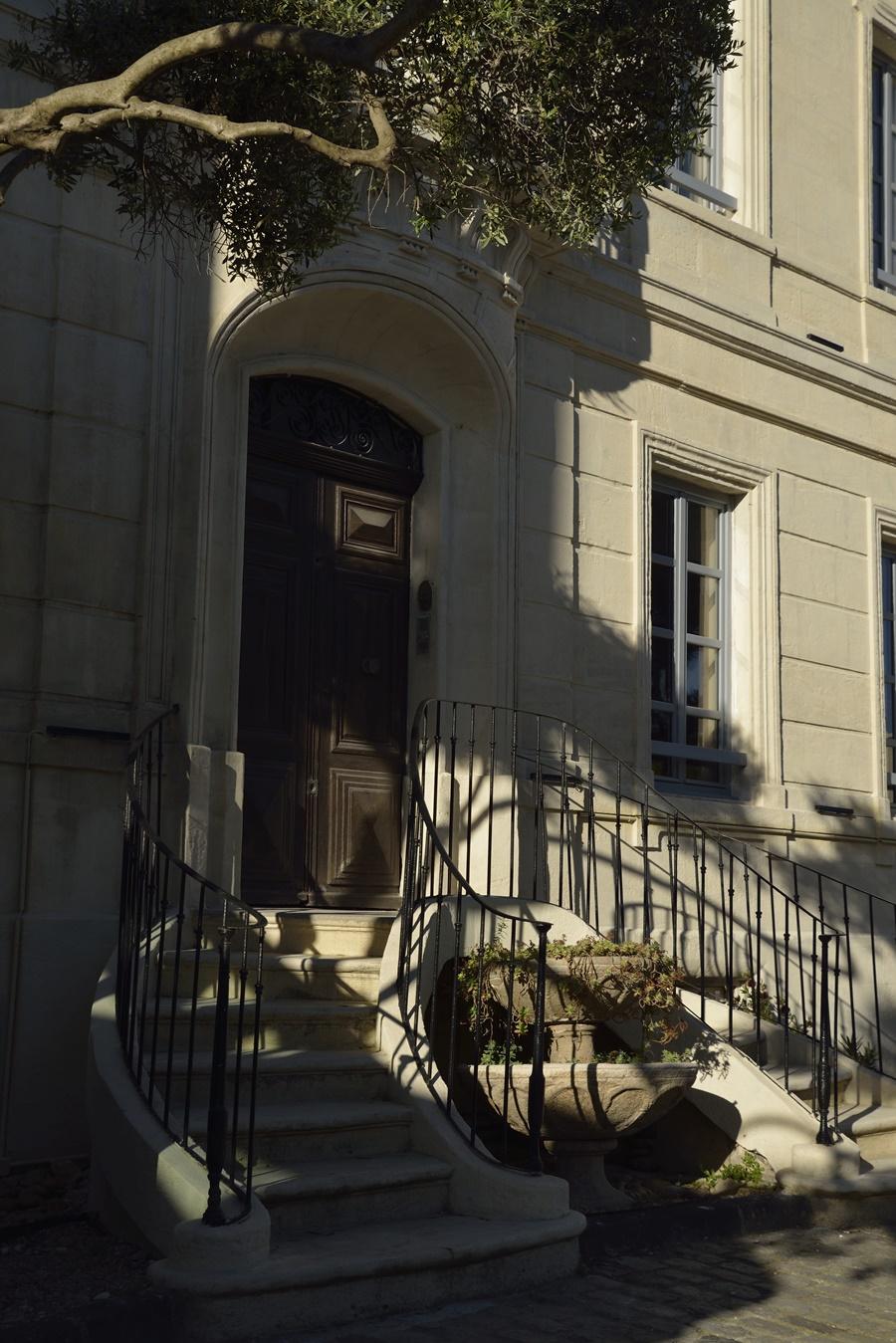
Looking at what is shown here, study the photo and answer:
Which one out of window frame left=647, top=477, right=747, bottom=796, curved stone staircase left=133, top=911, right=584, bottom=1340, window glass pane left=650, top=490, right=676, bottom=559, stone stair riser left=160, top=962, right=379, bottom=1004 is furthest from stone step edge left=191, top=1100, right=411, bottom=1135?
window glass pane left=650, top=490, right=676, bottom=559

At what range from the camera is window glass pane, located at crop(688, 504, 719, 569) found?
10203mm

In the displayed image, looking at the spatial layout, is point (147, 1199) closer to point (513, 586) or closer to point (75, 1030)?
point (75, 1030)

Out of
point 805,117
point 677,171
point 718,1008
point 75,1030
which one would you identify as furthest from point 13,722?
point 805,117

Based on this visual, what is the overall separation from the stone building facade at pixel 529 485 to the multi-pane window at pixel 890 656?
64mm

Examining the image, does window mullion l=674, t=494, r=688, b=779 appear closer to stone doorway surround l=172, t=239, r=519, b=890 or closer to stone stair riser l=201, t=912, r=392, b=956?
stone doorway surround l=172, t=239, r=519, b=890

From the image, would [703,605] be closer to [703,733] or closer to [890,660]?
[703,733]

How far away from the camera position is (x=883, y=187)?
1196cm

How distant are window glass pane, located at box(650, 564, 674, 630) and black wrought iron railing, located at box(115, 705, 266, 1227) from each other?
3972mm

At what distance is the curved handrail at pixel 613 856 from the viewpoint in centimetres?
769

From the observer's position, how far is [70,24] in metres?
6.01

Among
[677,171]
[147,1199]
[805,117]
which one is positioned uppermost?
[805,117]

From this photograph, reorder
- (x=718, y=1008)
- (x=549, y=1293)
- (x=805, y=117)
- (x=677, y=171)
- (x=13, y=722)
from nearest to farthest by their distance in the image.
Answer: (x=549, y=1293) → (x=13, y=722) → (x=718, y=1008) → (x=677, y=171) → (x=805, y=117)

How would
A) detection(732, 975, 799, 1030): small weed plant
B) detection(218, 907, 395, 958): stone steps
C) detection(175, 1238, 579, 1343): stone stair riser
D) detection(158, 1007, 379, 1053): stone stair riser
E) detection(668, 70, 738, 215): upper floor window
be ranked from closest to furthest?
detection(175, 1238, 579, 1343): stone stair riser → detection(158, 1007, 379, 1053): stone stair riser → detection(218, 907, 395, 958): stone steps → detection(732, 975, 799, 1030): small weed plant → detection(668, 70, 738, 215): upper floor window

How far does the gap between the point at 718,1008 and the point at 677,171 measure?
5958 millimetres
